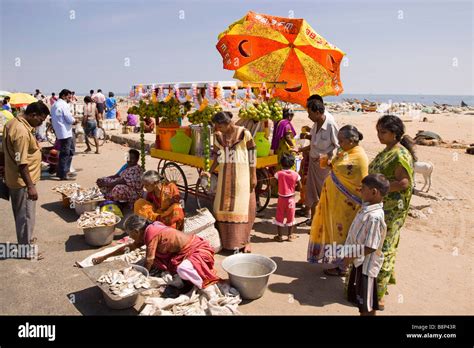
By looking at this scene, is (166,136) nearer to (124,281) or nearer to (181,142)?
(181,142)

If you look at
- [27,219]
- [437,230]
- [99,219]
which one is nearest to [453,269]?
[437,230]

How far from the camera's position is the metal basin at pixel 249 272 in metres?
4.11

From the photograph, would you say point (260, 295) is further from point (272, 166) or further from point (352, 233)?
point (272, 166)

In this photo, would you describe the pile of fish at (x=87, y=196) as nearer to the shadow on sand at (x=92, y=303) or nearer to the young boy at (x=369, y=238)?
the shadow on sand at (x=92, y=303)

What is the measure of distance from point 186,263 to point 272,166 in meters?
3.77

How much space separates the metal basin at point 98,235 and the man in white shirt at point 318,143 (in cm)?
333

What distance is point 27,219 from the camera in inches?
198

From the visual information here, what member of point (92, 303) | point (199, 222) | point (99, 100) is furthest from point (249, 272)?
point (99, 100)

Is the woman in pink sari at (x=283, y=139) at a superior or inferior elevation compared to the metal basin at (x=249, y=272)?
superior

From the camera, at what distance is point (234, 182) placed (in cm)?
529

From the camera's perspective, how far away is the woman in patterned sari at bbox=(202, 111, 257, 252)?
17.2 ft

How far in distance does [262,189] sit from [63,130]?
5.55 metres

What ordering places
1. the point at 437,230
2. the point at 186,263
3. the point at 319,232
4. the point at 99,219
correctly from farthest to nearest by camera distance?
the point at 437,230 < the point at 99,219 < the point at 319,232 < the point at 186,263

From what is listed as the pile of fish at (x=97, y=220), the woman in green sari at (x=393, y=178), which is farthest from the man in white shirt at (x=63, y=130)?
the woman in green sari at (x=393, y=178)
